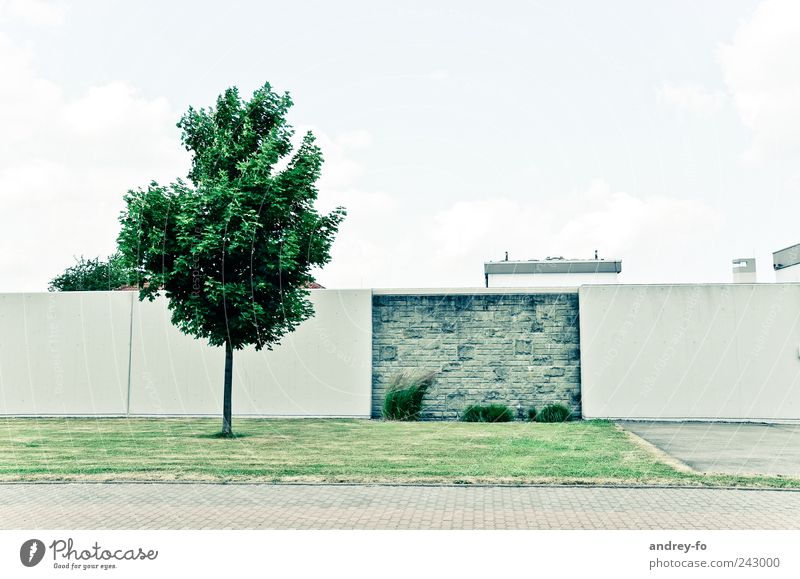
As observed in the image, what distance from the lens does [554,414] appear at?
20203 millimetres

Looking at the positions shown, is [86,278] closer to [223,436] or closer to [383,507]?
[223,436]

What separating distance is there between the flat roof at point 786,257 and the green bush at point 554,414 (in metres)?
18.5

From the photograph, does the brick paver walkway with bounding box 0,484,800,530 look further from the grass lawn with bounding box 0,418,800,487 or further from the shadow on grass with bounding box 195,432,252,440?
the shadow on grass with bounding box 195,432,252,440

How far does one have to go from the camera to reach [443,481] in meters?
9.59

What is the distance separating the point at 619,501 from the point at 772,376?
14.0 m

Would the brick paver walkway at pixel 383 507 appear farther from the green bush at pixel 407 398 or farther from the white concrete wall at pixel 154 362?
the white concrete wall at pixel 154 362

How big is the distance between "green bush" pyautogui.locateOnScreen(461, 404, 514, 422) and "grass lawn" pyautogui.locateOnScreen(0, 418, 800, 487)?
1143 mm

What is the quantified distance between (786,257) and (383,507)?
32.2 meters

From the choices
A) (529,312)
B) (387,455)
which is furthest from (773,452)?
(529,312)

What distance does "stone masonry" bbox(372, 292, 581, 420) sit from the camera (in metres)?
20.6

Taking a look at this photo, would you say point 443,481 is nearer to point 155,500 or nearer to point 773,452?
point 155,500

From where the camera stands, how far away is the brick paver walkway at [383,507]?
7.19m

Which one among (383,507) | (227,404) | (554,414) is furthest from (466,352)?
(383,507)

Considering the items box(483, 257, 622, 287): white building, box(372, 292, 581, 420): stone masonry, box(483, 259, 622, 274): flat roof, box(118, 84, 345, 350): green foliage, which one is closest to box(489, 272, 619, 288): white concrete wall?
box(483, 257, 622, 287): white building
